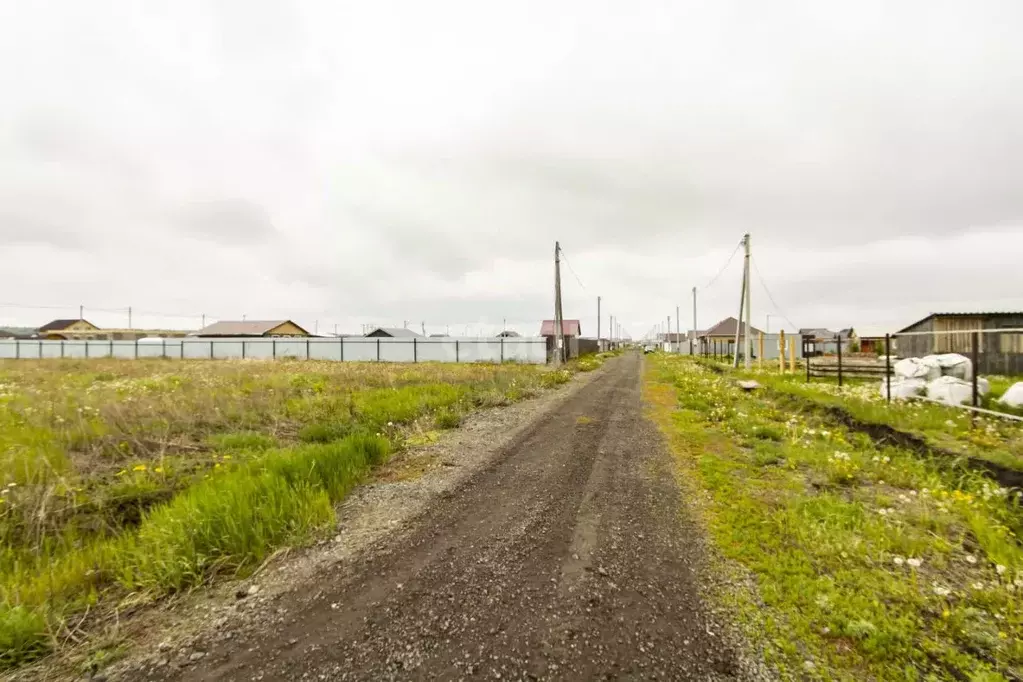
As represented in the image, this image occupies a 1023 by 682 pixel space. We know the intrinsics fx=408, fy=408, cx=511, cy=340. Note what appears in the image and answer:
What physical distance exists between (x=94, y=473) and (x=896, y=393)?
17.4 m

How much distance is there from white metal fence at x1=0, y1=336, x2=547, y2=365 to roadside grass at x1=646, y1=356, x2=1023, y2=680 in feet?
78.4

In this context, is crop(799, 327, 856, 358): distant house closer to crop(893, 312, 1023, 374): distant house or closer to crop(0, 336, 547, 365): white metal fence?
crop(893, 312, 1023, 374): distant house

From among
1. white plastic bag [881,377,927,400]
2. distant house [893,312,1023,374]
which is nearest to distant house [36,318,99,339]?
white plastic bag [881,377,927,400]

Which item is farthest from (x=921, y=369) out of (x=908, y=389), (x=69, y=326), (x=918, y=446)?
(x=69, y=326)

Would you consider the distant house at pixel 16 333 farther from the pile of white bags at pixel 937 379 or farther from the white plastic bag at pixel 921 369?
the white plastic bag at pixel 921 369

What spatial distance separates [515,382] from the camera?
16.0 meters

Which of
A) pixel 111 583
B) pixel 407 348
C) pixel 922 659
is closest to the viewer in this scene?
pixel 922 659

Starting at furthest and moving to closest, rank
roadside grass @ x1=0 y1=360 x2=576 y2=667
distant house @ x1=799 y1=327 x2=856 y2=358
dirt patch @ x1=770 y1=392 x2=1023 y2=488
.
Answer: distant house @ x1=799 y1=327 x2=856 y2=358
dirt patch @ x1=770 y1=392 x2=1023 y2=488
roadside grass @ x1=0 y1=360 x2=576 y2=667

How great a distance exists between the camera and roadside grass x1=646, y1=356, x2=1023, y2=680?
2.45 metres

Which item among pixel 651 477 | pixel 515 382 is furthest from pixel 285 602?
pixel 515 382

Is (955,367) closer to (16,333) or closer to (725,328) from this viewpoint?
(725,328)

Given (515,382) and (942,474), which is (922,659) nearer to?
(942,474)

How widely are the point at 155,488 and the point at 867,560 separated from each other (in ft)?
25.2

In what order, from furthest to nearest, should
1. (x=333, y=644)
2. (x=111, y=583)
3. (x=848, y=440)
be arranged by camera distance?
(x=848, y=440) → (x=111, y=583) → (x=333, y=644)
